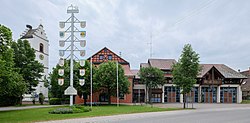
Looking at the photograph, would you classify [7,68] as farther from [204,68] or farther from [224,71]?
[224,71]

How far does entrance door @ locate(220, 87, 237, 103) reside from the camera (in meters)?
52.2

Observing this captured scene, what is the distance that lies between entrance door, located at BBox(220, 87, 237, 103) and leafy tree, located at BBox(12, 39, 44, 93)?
36.6m

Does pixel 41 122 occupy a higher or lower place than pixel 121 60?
lower

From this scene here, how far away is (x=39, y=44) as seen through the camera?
152ft

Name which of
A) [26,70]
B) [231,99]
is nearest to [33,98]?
[26,70]

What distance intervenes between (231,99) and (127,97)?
2232 centimetres

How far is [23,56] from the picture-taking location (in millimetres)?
36812

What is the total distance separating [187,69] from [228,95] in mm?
25621

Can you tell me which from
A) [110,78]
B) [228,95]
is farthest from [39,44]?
[228,95]

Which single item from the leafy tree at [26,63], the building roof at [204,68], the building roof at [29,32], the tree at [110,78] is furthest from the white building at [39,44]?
the building roof at [204,68]

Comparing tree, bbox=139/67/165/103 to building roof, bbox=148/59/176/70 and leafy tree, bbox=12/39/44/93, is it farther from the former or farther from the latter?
leafy tree, bbox=12/39/44/93

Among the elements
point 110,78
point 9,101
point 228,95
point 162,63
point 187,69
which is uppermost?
point 162,63

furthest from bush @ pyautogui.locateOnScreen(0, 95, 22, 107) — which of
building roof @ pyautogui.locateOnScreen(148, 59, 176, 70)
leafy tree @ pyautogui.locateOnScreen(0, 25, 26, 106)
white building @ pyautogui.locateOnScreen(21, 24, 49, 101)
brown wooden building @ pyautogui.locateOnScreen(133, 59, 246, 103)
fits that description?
building roof @ pyautogui.locateOnScreen(148, 59, 176, 70)

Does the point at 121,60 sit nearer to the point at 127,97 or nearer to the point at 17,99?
the point at 127,97
